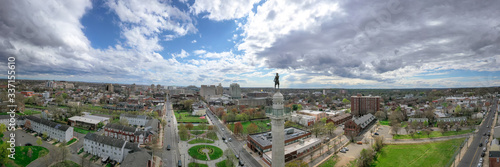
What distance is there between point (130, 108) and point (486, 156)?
67054mm

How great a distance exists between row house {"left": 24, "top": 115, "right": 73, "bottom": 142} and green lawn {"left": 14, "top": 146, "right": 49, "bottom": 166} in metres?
2.75

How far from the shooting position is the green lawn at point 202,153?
24906mm

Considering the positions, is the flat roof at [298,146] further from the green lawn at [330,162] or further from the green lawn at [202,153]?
→ the green lawn at [202,153]

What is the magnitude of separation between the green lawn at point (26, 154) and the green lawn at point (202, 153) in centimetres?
1739

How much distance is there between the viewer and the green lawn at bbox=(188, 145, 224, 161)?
24906 millimetres

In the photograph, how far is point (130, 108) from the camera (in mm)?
53094

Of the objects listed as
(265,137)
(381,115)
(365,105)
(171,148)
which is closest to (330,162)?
(265,137)

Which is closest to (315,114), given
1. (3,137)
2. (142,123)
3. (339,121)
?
(339,121)

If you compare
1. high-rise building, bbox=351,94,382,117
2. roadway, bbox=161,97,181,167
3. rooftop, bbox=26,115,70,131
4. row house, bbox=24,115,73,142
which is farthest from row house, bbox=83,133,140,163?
high-rise building, bbox=351,94,382,117

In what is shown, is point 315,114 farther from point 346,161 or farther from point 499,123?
point 499,123

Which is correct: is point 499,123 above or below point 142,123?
above

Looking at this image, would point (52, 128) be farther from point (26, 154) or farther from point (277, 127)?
point (277, 127)

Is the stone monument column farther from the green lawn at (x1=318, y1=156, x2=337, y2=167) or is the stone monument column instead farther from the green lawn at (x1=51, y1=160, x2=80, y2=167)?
the green lawn at (x1=51, y1=160, x2=80, y2=167)

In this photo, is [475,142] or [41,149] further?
[41,149]
